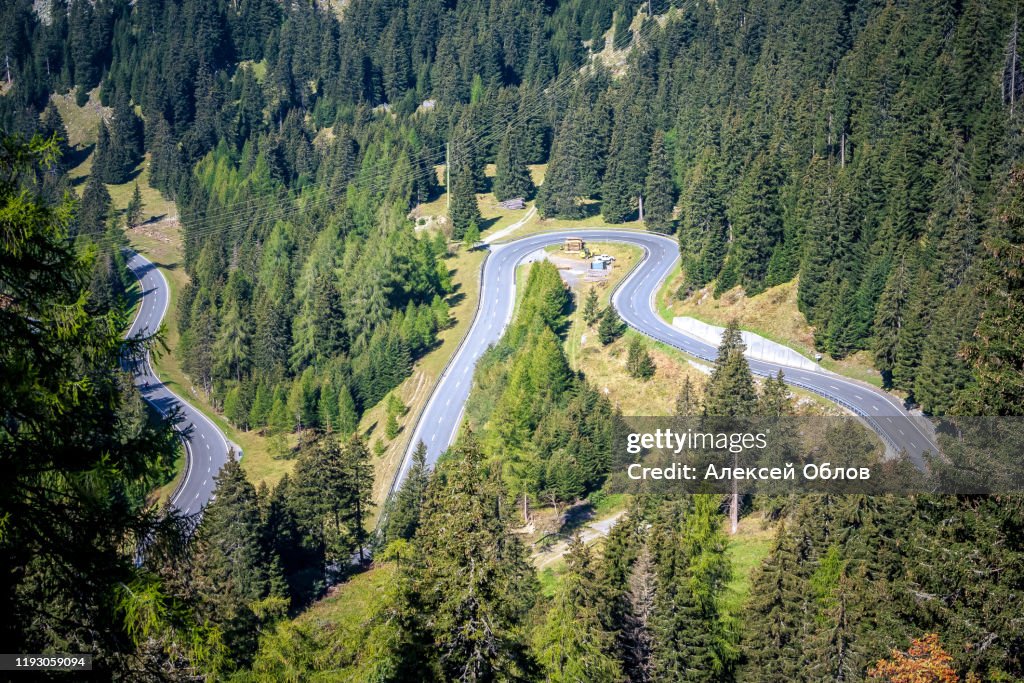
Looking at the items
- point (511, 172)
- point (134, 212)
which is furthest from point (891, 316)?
point (134, 212)

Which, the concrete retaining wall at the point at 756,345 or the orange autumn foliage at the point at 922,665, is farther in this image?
the concrete retaining wall at the point at 756,345

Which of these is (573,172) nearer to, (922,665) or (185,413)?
(185,413)

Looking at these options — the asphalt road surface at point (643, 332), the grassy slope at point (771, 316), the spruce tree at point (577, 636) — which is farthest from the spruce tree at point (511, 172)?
the spruce tree at point (577, 636)

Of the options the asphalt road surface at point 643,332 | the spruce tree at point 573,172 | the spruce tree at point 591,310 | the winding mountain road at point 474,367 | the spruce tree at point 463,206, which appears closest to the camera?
the asphalt road surface at point 643,332

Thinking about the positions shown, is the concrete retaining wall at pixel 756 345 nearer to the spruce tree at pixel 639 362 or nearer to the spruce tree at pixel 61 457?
the spruce tree at pixel 639 362

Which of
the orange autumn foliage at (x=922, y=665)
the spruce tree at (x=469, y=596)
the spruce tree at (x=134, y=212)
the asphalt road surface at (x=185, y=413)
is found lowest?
the asphalt road surface at (x=185, y=413)

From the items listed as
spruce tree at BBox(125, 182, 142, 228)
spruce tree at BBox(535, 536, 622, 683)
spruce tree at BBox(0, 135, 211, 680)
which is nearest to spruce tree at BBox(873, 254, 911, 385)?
spruce tree at BBox(535, 536, 622, 683)
